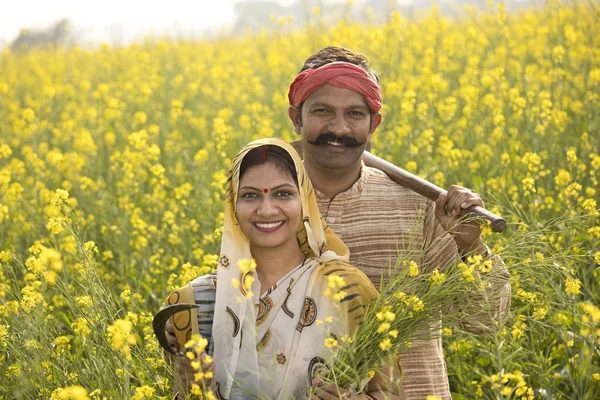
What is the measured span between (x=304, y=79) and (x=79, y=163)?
Result: 2704 millimetres

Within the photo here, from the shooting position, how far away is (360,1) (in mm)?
7266

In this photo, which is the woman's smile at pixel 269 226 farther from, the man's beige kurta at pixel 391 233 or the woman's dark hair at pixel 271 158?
the man's beige kurta at pixel 391 233

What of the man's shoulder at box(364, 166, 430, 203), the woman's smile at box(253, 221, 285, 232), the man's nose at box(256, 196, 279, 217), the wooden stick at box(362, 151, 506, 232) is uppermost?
the man's nose at box(256, 196, 279, 217)

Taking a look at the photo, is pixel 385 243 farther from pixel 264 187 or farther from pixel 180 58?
pixel 180 58

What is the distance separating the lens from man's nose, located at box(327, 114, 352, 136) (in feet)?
8.22

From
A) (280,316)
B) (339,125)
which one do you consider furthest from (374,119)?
(280,316)

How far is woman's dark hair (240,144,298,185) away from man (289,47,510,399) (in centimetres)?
39

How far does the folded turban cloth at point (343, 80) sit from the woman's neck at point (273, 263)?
0.61 meters

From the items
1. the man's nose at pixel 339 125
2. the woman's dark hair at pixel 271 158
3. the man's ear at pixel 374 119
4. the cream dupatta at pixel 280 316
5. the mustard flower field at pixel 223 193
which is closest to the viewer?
the cream dupatta at pixel 280 316

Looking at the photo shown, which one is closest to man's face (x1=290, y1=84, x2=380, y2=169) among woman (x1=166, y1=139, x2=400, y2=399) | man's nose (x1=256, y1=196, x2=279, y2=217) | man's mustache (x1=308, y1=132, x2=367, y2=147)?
man's mustache (x1=308, y1=132, x2=367, y2=147)

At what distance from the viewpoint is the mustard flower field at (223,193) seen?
91.4 inches

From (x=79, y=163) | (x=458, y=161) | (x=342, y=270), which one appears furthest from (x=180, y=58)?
(x=342, y=270)

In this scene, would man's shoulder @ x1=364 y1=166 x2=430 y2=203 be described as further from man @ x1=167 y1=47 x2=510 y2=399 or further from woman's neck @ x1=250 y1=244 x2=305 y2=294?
woman's neck @ x1=250 y1=244 x2=305 y2=294

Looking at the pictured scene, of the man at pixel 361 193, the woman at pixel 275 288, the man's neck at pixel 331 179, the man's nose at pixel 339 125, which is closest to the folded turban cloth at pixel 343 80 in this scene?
the man at pixel 361 193
